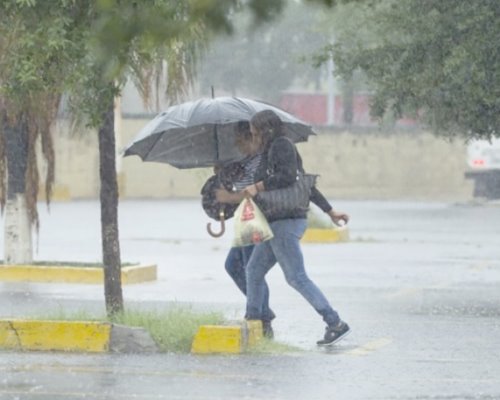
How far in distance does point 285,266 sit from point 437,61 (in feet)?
13.1

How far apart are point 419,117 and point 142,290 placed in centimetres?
378

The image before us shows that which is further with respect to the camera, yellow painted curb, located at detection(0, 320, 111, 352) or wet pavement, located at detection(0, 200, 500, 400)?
yellow painted curb, located at detection(0, 320, 111, 352)

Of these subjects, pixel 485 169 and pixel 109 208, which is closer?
pixel 109 208

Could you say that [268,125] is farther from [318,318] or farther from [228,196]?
[318,318]

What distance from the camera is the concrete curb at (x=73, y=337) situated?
11773 mm

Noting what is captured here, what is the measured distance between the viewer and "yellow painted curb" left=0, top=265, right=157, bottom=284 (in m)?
18.5

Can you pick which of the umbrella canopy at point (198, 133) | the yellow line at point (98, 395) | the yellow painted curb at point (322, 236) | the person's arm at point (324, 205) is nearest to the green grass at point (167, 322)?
the person's arm at point (324, 205)

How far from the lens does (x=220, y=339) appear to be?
11.7m

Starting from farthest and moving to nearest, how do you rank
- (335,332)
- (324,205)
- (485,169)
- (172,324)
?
(485,169)
(324,205)
(335,332)
(172,324)

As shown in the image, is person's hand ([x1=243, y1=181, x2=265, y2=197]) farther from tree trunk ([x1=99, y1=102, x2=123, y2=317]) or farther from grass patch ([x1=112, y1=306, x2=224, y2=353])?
tree trunk ([x1=99, y1=102, x2=123, y2=317])

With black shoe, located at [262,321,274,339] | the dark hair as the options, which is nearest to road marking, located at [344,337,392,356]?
black shoe, located at [262,321,274,339]

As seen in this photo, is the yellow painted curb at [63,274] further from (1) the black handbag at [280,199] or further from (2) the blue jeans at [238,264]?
(1) the black handbag at [280,199]

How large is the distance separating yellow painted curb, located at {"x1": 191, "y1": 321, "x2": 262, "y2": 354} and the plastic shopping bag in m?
0.67

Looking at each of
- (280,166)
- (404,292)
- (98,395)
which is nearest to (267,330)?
(280,166)
